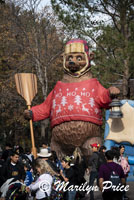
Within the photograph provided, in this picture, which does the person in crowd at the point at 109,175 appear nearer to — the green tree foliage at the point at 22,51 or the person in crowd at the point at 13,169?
the person in crowd at the point at 13,169

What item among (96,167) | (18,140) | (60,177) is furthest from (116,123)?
(18,140)

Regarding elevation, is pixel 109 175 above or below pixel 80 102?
below

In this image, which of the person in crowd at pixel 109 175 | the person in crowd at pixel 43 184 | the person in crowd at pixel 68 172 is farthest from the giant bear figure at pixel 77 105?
the person in crowd at pixel 43 184

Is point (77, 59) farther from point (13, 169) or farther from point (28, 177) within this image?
point (13, 169)

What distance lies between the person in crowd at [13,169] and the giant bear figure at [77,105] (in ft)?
7.15

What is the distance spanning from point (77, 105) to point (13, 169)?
97.5 inches

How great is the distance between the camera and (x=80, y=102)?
7816mm

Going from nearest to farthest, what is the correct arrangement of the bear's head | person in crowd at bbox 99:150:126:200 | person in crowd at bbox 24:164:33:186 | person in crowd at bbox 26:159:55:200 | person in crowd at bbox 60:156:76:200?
person in crowd at bbox 26:159:55:200
person in crowd at bbox 99:150:126:200
person in crowd at bbox 60:156:76:200
person in crowd at bbox 24:164:33:186
the bear's head

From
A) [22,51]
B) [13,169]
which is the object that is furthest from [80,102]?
[22,51]

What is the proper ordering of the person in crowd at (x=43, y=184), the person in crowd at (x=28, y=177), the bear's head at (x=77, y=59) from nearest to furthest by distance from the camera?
the person in crowd at (x=43, y=184) < the person in crowd at (x=28, y=177) < the bear's head at (x=77, y=59)

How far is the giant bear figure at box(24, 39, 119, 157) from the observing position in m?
7.79

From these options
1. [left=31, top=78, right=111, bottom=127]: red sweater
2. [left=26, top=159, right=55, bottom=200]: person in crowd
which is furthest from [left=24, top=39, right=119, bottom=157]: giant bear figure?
[left=26, top=159, right=55, bottom=200]: person in crowd

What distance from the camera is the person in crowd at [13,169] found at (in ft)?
18.9

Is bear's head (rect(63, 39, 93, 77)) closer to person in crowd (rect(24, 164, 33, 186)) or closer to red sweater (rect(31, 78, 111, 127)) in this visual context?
red sweater (rect(31, 78, 111, 127))
